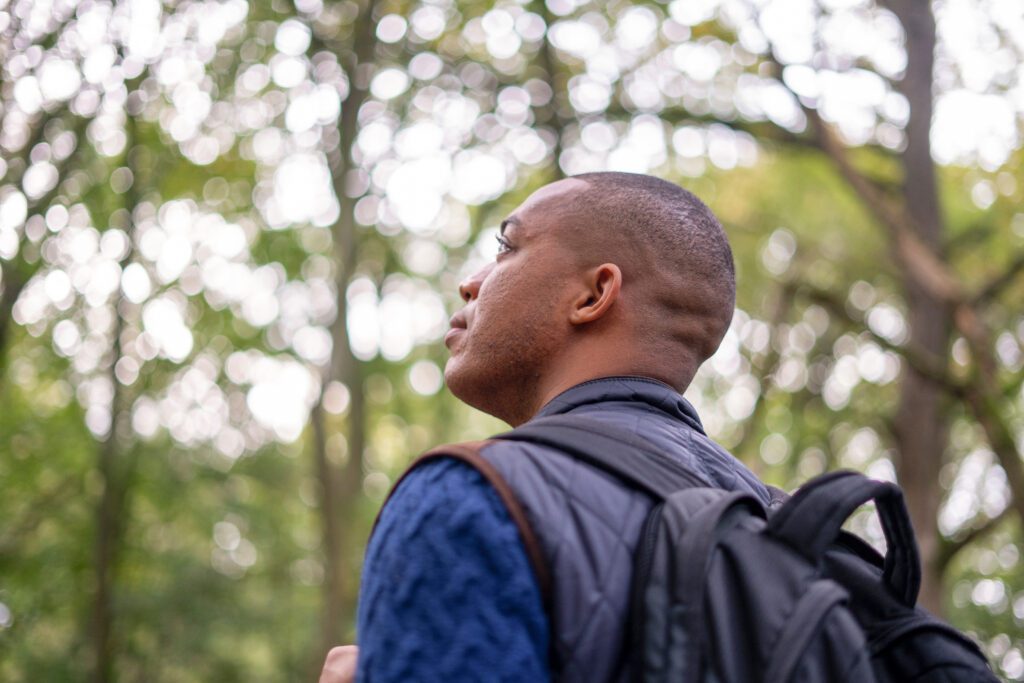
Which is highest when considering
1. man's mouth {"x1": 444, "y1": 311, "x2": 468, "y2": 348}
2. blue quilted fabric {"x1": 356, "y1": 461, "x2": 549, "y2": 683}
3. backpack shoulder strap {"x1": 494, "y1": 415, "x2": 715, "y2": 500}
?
man's mouth {"x1": 444, "y1": 311, "x2": 468, "y2": 348}

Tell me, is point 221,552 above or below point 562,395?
below

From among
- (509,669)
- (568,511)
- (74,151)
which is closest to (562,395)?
(568,511)

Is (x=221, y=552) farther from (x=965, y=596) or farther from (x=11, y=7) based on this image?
(x=11, y=7)

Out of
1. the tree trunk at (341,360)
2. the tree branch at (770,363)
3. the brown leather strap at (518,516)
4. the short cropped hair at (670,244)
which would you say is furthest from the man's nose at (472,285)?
the tree trunk at (341,360)

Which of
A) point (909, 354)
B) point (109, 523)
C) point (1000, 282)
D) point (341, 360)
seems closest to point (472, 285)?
point (909, 354)

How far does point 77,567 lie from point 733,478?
45.9ft

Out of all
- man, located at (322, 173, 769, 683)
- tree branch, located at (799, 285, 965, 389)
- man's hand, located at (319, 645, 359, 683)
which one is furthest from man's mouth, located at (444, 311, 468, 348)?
tree branch, located at (799, 285, 965, 389)

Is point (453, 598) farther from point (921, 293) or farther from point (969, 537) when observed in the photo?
point (921, 293)

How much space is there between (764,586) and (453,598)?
0.43 metres

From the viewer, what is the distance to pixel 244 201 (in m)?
13.7

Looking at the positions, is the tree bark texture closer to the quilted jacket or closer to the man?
the man

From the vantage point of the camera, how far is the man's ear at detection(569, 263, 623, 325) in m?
2.12

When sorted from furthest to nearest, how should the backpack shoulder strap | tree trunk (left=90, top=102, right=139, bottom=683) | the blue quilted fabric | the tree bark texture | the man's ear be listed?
tree trunk (left=90, top=102, right=139, bottom=683)
the tree bark texture
the man's ear
the backpack shoulder strap
the blue quilted fabric

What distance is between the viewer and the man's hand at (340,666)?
5.43 feet
